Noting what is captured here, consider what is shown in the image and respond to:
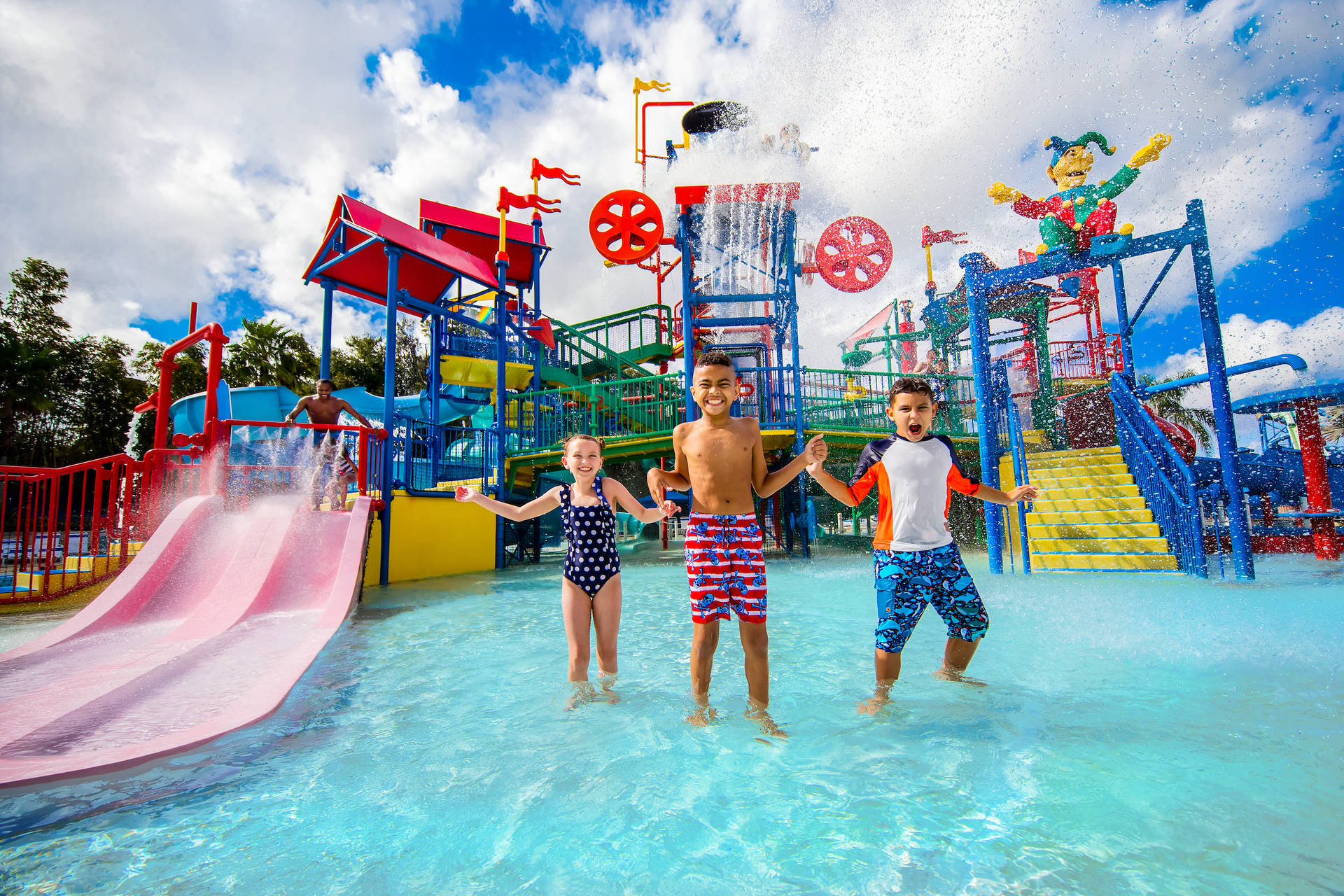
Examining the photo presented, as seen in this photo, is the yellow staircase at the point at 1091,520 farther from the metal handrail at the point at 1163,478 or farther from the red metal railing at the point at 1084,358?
the red metal railing at the point at 1084,358

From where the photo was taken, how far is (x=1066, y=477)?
923 cm

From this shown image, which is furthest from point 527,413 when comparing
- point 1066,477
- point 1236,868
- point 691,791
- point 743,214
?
point 1236,868

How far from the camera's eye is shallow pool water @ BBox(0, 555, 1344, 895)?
164cm

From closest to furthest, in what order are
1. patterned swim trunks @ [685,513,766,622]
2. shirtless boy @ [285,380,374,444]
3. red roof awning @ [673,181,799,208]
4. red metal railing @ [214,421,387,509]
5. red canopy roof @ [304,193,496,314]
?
patterned swim trunks @ [685,513,766,622]
red metal railing @ [214,421,387,509]
shirtless boy @ [285,380,374,444]
red canopy roof @ [304,193,496,314]
red roof awning @ [673,181,799,208]

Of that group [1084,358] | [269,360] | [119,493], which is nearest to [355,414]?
[119,493]

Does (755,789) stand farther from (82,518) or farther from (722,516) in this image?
(82,518)

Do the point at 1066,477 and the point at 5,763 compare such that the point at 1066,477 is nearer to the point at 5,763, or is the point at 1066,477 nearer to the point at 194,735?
the point at 194,735

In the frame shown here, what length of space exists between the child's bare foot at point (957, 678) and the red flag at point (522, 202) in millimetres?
13759

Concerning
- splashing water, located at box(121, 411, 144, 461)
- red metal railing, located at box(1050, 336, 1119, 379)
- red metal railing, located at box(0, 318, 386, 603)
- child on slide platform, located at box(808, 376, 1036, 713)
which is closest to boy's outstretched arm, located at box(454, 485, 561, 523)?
child on slide platform, located at box(808, 376, 1036, 713)

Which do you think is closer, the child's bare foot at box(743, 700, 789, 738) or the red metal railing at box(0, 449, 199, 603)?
the child's bare foot at box(743, 700, 789, 738)

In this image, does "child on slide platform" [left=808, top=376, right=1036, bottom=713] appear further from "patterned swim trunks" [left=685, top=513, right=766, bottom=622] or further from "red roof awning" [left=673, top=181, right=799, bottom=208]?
"red roof awning" [left=673, top=181, right=799, bottom=208]

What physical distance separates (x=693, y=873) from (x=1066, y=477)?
381 inches

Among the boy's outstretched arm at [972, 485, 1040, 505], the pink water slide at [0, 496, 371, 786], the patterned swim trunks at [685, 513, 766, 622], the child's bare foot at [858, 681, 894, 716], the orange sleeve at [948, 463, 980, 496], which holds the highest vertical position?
the orange sleeve at [948, 463, 980, 496]

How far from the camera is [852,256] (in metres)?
13.4
